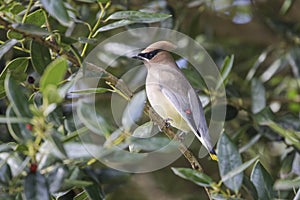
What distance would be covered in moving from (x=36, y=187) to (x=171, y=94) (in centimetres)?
86

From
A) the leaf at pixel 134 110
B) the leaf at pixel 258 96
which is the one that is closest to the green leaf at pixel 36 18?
the leaf at pixel 134 110

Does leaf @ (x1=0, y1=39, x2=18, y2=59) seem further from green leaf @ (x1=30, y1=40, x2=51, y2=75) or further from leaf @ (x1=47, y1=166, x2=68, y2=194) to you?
leaf @ (x1=47, y1=166, x2=68, y2=194)

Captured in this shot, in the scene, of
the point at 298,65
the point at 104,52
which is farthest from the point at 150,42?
the point at 298,65

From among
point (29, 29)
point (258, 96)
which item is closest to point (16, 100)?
point (29, 29)

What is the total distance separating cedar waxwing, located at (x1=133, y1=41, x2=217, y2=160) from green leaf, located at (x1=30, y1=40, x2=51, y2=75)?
0.44 meters

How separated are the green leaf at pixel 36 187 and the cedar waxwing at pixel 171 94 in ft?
2.41

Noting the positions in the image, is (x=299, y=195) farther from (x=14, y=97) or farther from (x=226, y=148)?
(x=14, y=97)

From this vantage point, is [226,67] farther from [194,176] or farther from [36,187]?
[36,187]

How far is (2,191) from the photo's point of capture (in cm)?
94

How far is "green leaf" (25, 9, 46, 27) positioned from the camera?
124 centimetres

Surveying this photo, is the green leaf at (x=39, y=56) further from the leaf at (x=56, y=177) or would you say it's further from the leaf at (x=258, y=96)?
the leaf at (x=258, y=96)

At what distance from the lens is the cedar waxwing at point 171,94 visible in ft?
5.31

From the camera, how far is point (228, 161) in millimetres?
1031

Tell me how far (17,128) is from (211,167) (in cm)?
143
